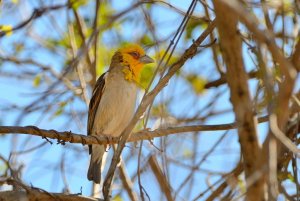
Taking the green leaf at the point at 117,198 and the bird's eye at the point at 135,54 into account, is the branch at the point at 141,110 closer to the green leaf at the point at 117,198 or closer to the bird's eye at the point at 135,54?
the green leaf at the point at 117,198

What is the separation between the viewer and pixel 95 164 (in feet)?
19.8

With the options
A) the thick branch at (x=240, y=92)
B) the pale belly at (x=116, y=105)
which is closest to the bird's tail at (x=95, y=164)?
the pale belly at (x=116, y=105)

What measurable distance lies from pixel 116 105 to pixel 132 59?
0.76 meters

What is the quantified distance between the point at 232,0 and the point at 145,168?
2.91 metres

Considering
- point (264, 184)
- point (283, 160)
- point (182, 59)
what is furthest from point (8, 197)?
point (264, 184)

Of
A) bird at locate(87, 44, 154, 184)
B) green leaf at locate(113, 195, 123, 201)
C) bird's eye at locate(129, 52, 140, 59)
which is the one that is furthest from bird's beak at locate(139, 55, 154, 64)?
green leaf at locate(113, 195, 123, 201)

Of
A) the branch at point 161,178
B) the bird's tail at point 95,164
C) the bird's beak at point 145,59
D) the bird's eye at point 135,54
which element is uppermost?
the bird's eye at point 135,54

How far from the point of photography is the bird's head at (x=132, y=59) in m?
6.33

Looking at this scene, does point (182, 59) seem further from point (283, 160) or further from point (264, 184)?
point (264, 184)

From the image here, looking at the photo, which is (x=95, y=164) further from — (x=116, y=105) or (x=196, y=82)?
(x=196, y=82)

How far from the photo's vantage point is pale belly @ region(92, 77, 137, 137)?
595 centimetres

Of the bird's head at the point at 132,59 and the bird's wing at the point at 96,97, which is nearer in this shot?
the bird's wing at the point at 96,97

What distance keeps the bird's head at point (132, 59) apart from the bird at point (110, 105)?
17 mm

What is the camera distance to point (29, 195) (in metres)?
4.02
